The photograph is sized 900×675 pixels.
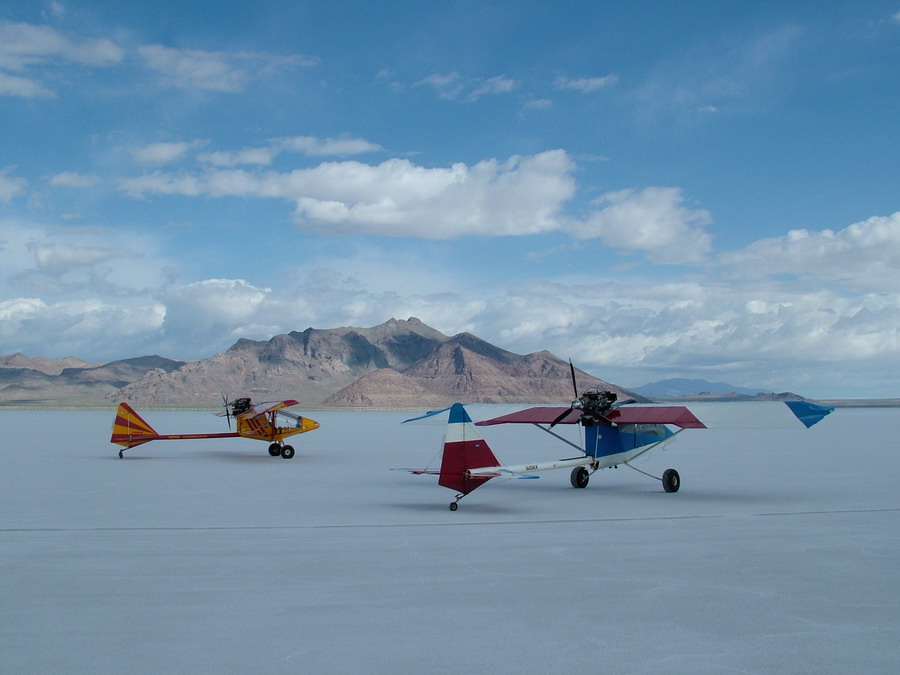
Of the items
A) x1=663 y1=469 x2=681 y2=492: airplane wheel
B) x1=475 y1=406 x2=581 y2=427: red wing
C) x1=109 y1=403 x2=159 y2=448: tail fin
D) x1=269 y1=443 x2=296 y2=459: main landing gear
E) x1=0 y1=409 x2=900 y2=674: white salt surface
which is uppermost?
x1=475 y1=406 x2=581 y2=427: red wing

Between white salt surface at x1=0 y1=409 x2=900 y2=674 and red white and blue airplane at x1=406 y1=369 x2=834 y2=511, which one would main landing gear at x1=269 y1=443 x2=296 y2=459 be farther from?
red white and blue airplane at x1=406 y1=369 x2=834 y2=511

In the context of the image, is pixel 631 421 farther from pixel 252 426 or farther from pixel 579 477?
pixel 252 426

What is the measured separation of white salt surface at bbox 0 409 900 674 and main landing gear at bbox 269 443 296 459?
1033cm

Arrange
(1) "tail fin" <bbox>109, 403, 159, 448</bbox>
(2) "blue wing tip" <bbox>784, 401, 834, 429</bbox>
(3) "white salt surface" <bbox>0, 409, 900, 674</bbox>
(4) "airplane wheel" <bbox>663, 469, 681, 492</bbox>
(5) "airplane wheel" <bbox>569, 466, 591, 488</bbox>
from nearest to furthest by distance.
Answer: (3) "white salt surface" <bbox>0, 409, 900, 674</bbox> < (2) "blue wing tip" <bbox>784, 401, 834, 429</bbox> < (4) "airplane wheel" <bbox>663, 469, 681, 492</bbox> < (5) "airplane wheel" <bbox>569, 466, 591, 488</bbox> < (1) "tail fin" <bbox>109, 403, 159, 448</bbox>

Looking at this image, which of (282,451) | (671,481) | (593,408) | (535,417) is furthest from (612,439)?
(282,451)

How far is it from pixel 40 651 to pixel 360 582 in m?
3.57

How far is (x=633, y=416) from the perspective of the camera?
1941 centimetres

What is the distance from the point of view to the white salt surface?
22.8 ft

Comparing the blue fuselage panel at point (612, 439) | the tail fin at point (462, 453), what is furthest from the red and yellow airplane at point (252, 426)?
the tail fin at point (462, 453)

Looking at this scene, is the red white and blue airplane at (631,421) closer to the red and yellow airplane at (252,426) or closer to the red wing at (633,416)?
the red wing at (633,416)

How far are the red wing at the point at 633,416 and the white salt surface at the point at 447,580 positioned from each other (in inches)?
67.7

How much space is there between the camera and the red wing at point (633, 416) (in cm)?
1825

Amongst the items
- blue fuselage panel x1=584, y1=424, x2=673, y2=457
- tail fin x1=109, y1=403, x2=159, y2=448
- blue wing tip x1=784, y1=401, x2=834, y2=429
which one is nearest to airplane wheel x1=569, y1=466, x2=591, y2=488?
blue fuselage panel x1=584, y1=424, x2=673, y2=457

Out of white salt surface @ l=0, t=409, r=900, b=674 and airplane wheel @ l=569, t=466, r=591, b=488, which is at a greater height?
airplane wheel @ l=569, t=466, r=591, b=488
